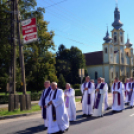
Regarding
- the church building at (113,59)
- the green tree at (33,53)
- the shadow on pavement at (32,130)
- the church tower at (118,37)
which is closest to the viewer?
the shadow on pavement at (32,130)

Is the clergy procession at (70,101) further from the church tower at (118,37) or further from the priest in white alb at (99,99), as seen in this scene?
the church tower at (118,37)

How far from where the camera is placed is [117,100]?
12.8 metres

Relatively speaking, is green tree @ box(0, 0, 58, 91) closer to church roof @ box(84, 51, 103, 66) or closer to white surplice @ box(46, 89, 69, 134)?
white surplice @ box(46, 89, 69, 134)

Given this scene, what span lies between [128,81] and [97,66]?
39.5 m

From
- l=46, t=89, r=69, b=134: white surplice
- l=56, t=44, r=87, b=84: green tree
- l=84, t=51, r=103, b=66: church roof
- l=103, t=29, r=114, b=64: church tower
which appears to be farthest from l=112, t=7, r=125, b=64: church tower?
l=46, t=89, r=69, b=134: white surplice

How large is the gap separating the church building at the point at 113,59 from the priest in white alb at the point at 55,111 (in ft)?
149

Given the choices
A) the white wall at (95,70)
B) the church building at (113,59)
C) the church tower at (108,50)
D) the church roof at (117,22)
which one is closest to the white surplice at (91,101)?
the church building at (113,59)

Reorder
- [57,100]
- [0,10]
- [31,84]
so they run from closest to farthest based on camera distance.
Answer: [57,100]
[0,10]
[31,84]

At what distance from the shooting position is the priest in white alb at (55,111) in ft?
23.3

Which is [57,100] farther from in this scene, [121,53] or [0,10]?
[121,53]

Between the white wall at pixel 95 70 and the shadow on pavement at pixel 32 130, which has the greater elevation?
the white wall at pixel 95 70

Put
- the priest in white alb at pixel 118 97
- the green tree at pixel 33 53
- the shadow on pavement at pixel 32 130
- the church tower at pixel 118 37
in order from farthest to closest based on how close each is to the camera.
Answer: the church tower at pixel 118 37, the green tree at pixel 33 53, the priest in white alb at pixel 118 97, the shadow on pavement at pixel 32 130

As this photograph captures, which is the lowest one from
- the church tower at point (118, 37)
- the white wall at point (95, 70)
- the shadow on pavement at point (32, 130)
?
the shadow on pavement at point (32, 130)

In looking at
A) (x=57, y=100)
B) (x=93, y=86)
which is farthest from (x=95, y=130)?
(x=93, y=86)
